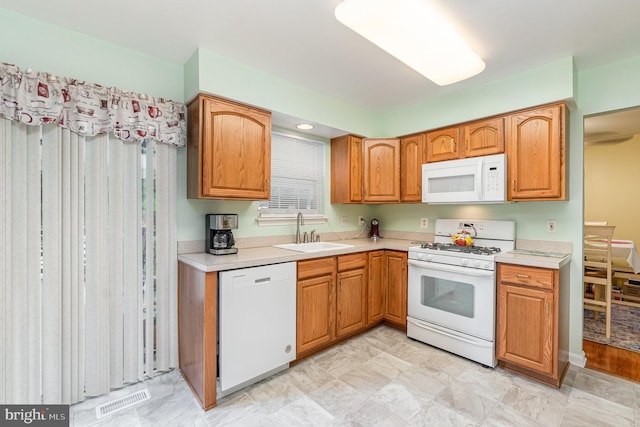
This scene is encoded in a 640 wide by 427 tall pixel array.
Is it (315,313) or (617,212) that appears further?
(617,212)

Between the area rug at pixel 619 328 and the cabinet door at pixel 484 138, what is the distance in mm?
2208

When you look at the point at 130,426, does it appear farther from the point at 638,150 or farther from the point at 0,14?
the point at 638,150

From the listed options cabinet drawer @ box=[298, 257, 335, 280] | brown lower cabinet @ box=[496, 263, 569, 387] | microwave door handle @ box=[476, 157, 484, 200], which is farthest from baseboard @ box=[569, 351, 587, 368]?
cabinet drawer @ box=[298, 257, 335, 280]

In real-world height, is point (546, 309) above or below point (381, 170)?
below

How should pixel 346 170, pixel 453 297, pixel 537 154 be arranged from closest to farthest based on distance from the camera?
1. pixel 537 154
2. pixel 453 297
3. pixel 346 170

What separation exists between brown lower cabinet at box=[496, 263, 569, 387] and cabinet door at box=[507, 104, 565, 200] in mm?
658

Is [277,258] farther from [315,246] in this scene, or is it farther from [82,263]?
[82,263]

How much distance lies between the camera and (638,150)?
4.59 m

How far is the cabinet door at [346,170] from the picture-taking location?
10.9ft

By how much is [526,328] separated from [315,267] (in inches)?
66.3

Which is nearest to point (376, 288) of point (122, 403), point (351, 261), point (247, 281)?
point (351, 261)

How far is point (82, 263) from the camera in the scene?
6.30 feet

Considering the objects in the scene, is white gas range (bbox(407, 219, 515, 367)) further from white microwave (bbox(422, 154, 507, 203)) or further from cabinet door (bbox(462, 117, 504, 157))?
cabinet door (bbox(462, 117, 504, 157))

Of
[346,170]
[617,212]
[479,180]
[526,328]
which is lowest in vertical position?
[526,328]
